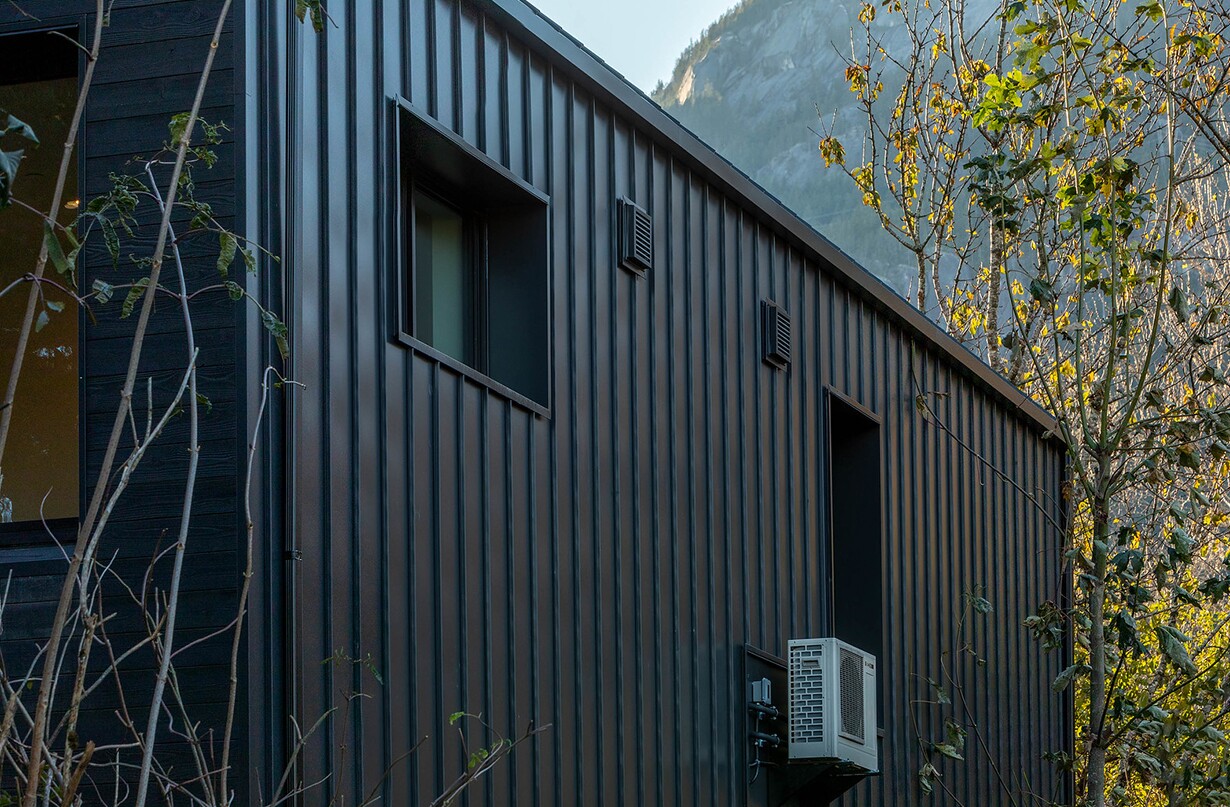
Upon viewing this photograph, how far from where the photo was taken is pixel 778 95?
81.1 m

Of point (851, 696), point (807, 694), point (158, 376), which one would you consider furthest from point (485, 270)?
point (851, 696)

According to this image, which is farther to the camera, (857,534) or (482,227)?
(857,534)

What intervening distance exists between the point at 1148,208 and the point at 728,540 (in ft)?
7.78

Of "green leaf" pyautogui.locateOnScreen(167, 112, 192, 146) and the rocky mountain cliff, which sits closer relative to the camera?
"green leaf" pyautogui.locateOnScreen(167, 112, 192, 146)

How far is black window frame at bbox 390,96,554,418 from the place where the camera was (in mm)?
5656

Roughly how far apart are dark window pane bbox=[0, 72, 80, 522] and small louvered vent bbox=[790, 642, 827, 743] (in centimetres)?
375

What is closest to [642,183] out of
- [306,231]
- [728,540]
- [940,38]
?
[728,540]

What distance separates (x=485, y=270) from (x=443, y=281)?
0.21 metres

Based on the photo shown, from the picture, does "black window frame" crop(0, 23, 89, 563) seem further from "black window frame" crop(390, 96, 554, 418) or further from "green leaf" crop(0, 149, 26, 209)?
"green leaf" crop(0, 149, 26, 209)

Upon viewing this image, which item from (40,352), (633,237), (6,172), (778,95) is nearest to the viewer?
(6,172)

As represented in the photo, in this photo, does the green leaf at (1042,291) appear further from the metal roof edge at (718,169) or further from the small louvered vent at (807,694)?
the small louvered vent at (807,694)

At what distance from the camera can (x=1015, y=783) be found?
11.0 metres

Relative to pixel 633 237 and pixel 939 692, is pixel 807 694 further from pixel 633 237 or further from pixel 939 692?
pixel 633 237

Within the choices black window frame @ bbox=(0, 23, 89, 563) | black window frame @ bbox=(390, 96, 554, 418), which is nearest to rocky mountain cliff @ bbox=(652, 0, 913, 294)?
black window frame @ bbox=(390, 96, 554, 418)
